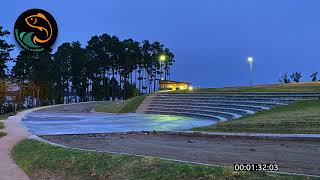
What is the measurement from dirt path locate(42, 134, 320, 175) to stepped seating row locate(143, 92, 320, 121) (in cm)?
1024

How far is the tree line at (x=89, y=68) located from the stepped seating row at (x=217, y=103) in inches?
1353

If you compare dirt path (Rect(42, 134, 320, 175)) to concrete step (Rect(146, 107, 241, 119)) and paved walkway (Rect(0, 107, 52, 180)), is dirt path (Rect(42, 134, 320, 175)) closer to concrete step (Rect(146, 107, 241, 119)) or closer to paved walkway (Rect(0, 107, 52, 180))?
paved walkway (Rect(0, 107, 52, 180))

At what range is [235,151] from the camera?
10328 millimetres

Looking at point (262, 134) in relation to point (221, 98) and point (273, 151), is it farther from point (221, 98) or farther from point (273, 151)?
point (221, 98)

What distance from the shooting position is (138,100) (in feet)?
138

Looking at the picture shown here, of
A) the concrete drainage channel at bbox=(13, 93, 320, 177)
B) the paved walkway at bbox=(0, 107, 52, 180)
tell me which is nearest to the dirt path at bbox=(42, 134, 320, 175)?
the concrete drainage channel at bbox=(13, 93, 320, 177)

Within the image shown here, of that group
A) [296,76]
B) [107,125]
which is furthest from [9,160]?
[296,76]

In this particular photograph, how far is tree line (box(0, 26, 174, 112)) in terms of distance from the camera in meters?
72.9

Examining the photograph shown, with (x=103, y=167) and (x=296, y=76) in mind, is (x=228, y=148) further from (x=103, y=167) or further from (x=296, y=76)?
(x=296, y=76)

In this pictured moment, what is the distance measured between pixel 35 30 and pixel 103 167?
678 cm

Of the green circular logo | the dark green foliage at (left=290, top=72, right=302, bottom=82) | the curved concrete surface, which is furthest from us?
the dark green foliage at (left=290, top=72, right=302, bottom=82)

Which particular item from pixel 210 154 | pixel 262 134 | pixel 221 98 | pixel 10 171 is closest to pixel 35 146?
pixel 10 171
